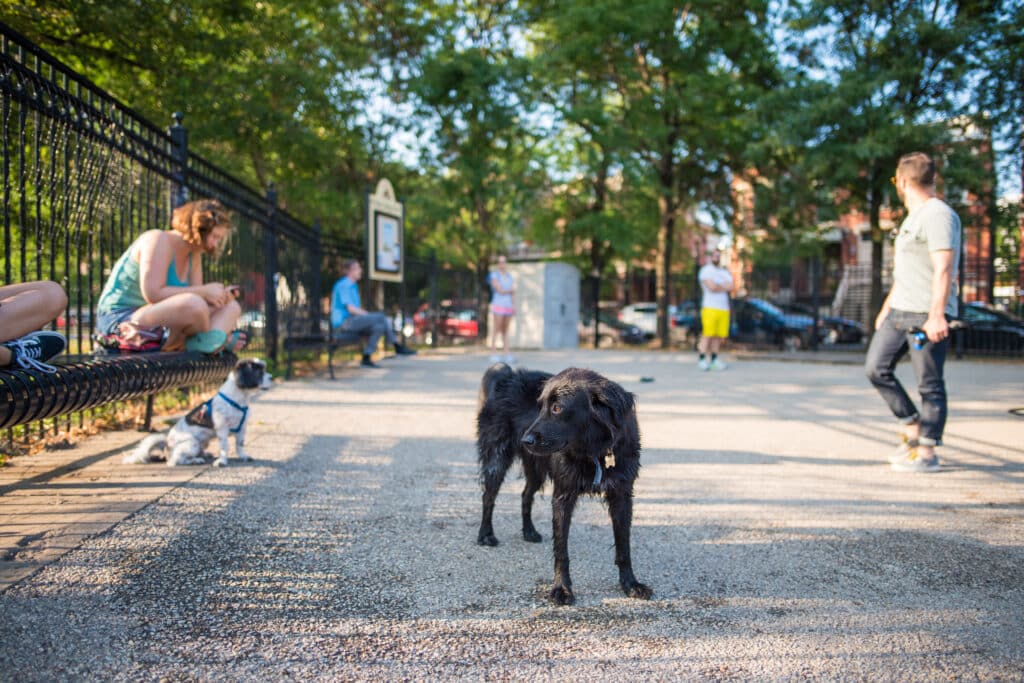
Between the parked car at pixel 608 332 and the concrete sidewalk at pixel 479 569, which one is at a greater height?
the parked car at pixel 608 332

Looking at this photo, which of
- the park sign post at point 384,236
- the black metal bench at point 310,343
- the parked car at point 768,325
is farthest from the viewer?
the parked car at point 768,325

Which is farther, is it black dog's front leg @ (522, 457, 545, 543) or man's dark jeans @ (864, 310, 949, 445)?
man's dark jeans @ (864, 310, 949, 445)

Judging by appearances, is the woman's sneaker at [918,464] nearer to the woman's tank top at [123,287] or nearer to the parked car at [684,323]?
the woman's tank top at [123,287]

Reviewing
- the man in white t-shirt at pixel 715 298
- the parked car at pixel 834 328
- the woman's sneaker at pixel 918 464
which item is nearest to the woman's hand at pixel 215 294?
the woman's sneaker at pixel 918 464

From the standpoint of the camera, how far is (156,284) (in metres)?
4.93

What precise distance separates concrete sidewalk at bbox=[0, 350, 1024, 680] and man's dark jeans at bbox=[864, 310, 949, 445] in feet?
1.34

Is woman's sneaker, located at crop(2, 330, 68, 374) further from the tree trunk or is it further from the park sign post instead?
the tree trunk

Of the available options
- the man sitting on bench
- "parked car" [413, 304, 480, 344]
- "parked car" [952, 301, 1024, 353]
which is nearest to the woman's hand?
the man sitting on bench

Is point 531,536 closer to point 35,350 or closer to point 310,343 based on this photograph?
point 35,350

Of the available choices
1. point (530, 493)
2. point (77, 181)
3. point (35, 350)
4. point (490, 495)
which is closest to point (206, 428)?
point (35, 350)

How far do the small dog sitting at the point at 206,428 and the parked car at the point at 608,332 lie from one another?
17237mm

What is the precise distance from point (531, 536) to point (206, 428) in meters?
2.60

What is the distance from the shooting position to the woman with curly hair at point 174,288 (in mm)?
A: 4902

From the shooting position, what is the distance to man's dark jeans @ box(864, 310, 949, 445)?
492 cm
